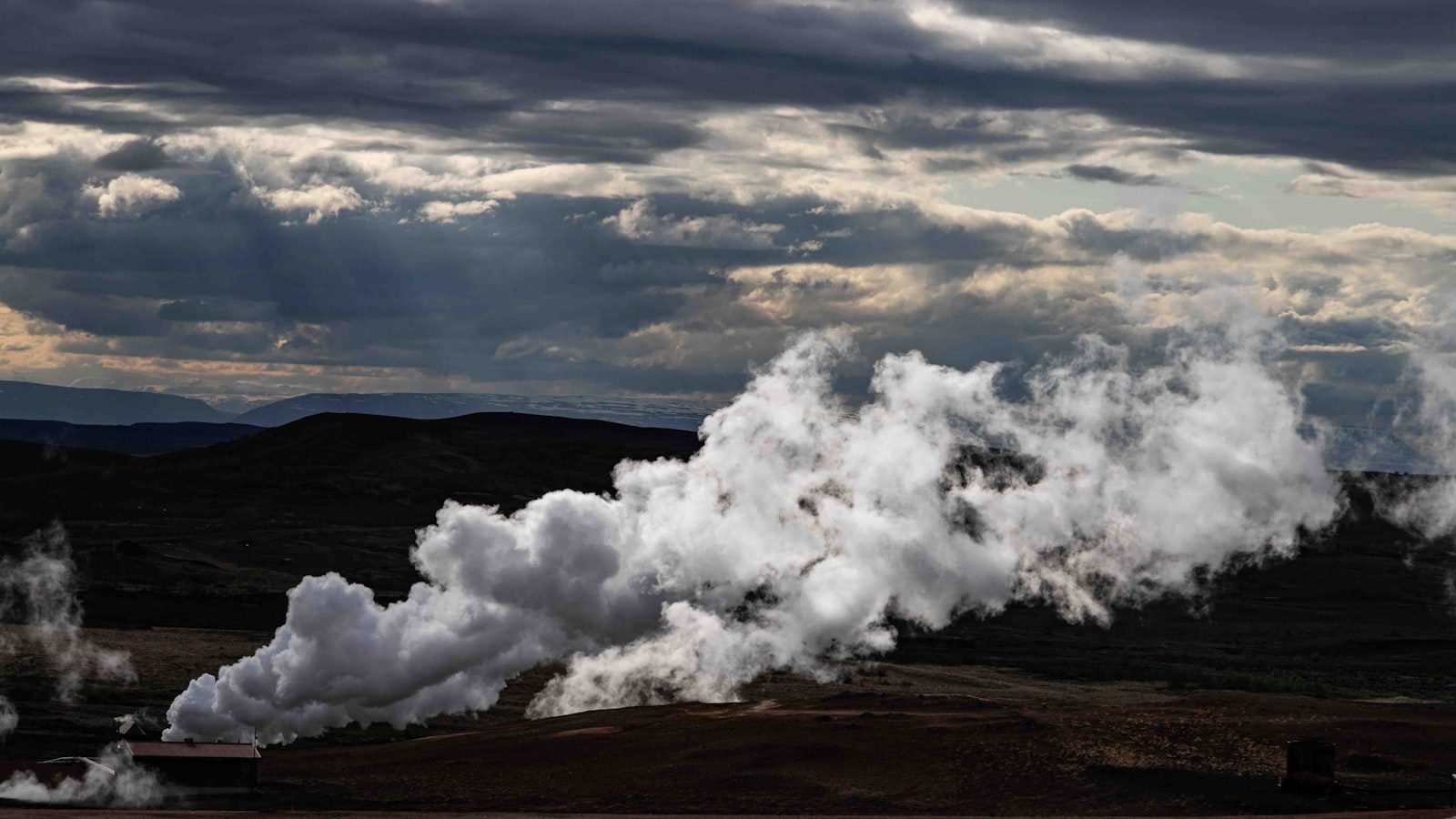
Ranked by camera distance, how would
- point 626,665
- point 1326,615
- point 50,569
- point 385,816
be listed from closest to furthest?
point 385,816 < point 626,665 < point 50,569 < point 1326,615

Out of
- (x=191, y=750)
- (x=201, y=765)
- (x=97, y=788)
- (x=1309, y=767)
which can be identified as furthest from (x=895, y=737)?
(x=97, y=788)

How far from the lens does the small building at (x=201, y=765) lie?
191ft

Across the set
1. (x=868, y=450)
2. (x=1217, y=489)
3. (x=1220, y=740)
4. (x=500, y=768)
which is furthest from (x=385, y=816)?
(x=1217, y=489)

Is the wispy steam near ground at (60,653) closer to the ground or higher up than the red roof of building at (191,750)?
closer to the ground

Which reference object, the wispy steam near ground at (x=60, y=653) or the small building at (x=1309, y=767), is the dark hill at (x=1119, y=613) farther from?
the small building at (x=1309, y=767)

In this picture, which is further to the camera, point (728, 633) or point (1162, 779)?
point (728, 633)

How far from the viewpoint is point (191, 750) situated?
197ft

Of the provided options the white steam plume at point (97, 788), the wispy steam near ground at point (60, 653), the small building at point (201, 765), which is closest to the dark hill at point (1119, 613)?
the wispy steam near ground at point (60, 653)

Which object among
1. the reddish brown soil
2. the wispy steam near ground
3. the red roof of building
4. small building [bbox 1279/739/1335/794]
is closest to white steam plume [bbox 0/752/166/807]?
the wispy steam near ground

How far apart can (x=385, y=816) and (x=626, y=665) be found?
103 feet

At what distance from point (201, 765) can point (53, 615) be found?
5747cm

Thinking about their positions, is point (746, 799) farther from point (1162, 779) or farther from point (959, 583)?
point (959, 583)

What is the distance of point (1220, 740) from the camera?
63062 millimetres

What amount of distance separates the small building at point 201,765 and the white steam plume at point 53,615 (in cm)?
1125
